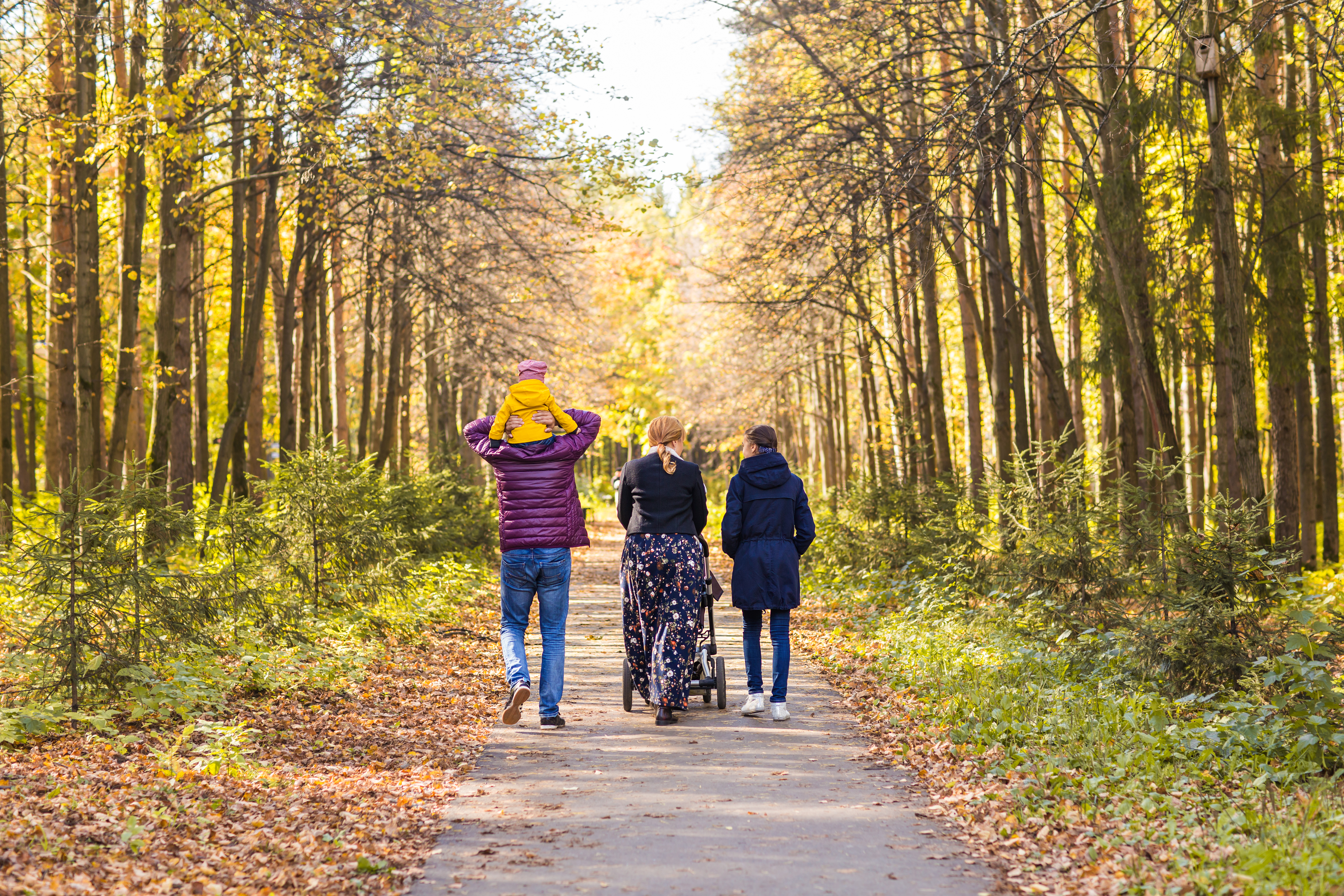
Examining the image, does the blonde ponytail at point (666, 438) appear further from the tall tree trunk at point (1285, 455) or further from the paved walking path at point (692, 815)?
the tall tree trunk at point (1285, 455)

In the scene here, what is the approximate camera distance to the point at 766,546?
7.68 meters

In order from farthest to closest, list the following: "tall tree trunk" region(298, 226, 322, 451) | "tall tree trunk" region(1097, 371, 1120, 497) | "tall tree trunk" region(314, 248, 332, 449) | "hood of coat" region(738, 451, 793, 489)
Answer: "tall tree trunk" region(314, 248, 332, 449)
"tall tree trunk" region(1097, 371, 1120, 497)
"tall tree trunk" region(298, 226, 322, 451)
"hood of coat" region(738, 451, 793, 489)

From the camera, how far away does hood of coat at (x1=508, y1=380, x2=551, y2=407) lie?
288 inches

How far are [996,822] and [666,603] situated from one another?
3.04 m

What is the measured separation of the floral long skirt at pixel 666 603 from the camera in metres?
7.50

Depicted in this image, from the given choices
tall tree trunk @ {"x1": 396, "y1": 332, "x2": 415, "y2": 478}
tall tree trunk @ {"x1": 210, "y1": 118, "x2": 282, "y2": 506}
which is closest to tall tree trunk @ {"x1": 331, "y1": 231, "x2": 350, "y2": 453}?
tall tree trunk @ {"x1": 396, "y1": 332, "x2": 415, "y2": 478}

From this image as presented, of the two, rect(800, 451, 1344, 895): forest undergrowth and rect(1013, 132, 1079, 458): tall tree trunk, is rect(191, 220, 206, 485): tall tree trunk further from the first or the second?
rect(800, 451, 1344, 895): forest undergrowth

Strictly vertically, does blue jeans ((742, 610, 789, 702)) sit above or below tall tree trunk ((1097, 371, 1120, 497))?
below

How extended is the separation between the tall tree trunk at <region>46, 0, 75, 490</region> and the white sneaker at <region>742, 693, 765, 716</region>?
8.16 m

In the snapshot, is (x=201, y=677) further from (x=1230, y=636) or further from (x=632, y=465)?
(x=1230, y=636)

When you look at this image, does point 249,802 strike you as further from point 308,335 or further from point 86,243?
point 308,335

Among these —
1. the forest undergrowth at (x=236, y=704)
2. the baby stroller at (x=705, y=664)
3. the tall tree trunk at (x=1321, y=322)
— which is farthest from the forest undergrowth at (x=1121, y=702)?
the tall tree trunk at (x=1321, y=322)

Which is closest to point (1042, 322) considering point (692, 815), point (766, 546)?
point (766, 546)

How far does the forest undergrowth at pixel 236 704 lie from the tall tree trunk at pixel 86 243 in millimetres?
2251
